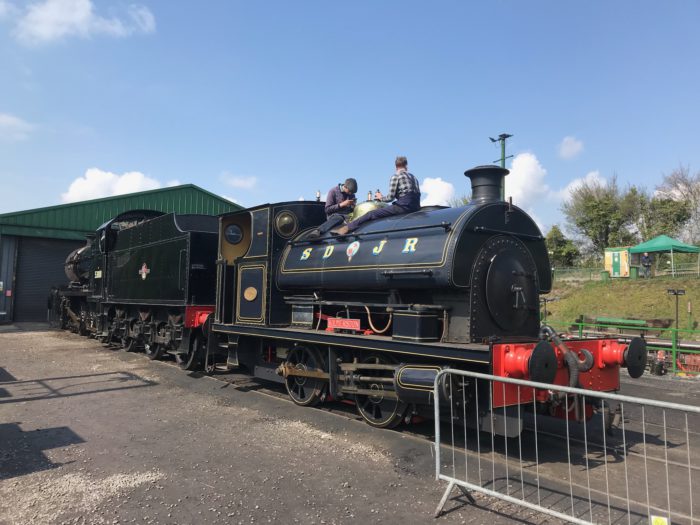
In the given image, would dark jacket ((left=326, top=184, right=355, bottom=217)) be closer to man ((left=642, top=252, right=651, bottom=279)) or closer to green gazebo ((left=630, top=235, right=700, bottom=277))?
man ((left=642, top=252, right=651, bottom=279))

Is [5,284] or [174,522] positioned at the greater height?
[5,284]

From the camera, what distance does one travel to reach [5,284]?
23.6 metres

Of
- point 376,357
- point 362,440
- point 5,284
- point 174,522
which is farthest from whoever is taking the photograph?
point 5,284

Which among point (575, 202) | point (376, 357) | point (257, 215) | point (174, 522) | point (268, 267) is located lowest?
point (174, 522)

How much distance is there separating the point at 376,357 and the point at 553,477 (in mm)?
2314

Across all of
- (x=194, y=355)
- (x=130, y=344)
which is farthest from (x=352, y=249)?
(x=130, y=344)

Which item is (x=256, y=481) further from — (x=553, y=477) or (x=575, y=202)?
(x=575, y=202)

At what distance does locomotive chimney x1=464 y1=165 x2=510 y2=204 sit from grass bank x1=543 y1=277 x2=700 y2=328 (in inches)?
644

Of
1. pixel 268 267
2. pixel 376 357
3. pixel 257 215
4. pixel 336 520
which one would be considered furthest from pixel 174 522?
pixel 257 215

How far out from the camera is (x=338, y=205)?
749cm

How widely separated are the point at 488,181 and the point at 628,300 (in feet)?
73.6

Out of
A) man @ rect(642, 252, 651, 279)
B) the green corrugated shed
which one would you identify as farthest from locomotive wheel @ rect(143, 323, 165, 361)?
man @ rect(642, 252, 651, 279)

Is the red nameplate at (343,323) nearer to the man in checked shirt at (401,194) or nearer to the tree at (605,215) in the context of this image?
the man in checked shirt at (401,194)

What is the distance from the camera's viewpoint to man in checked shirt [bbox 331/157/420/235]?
6.65m
